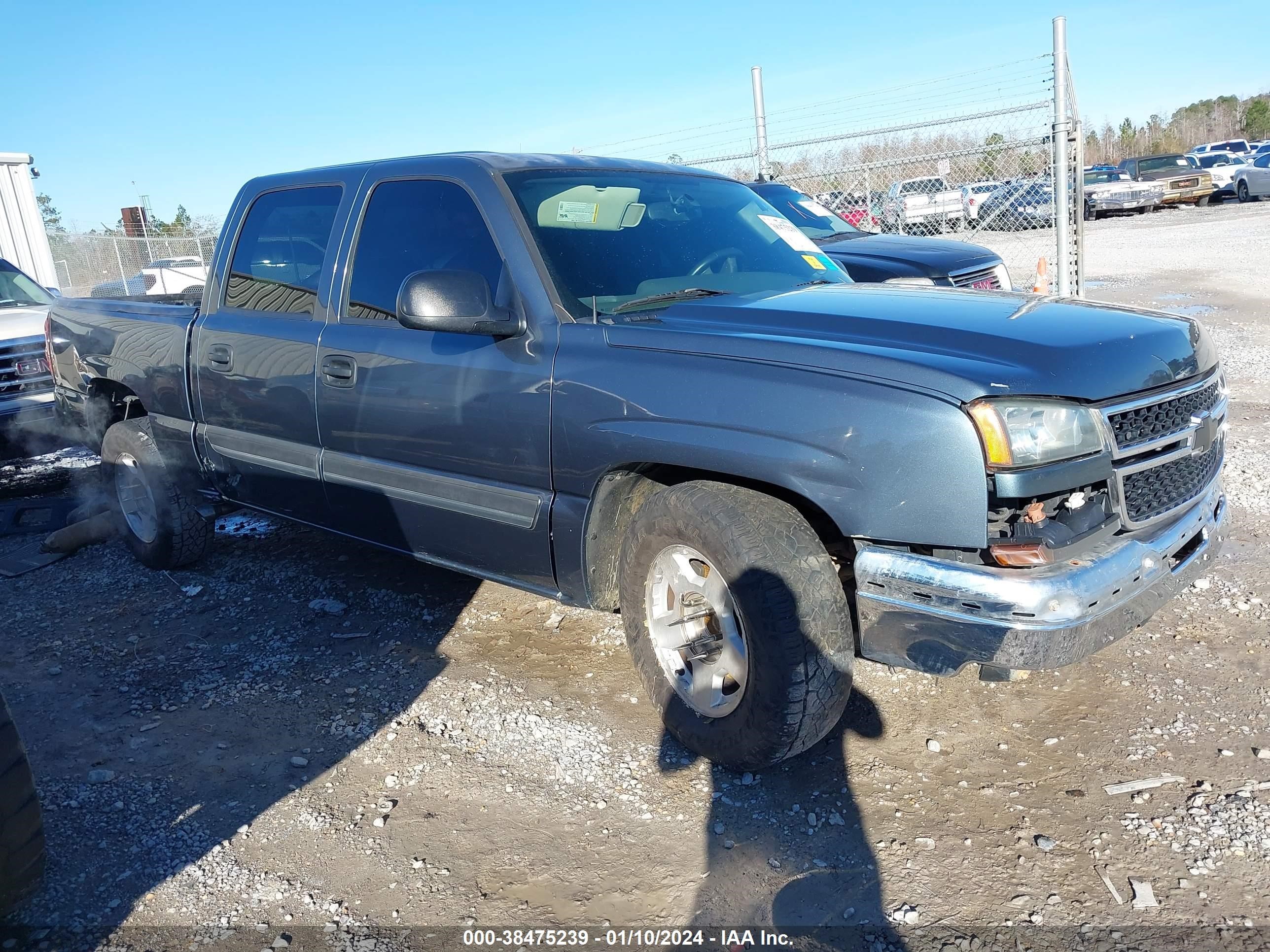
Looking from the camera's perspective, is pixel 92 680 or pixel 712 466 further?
pixel 92 680

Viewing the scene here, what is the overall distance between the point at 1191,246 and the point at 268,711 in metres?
19.9

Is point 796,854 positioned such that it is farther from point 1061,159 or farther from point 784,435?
point 1061,159

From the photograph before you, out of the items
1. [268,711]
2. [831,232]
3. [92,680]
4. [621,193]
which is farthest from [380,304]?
[831,232]

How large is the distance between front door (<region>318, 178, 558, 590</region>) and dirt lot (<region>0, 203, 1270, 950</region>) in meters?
0.64

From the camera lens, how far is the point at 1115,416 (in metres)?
2.64

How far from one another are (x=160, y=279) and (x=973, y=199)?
13.1m

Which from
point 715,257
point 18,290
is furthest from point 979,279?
point 18,290

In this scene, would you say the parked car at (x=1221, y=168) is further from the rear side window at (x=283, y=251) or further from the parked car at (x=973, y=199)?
the rear side window at (x=283, y=251)

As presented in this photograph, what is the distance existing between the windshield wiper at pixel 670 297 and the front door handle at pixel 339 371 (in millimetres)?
1183

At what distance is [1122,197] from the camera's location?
2978 cm

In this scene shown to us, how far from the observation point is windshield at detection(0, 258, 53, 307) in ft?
29.0

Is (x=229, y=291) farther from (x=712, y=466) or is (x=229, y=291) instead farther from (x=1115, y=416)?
(x=1115, y=416)

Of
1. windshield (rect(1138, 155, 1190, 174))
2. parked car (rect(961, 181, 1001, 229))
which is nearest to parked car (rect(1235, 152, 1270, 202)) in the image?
windshield (rect(1138, 155, 1190, 174))

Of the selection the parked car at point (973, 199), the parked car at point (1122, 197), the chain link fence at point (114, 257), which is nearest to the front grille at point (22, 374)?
the parked car at point (973, 199)
